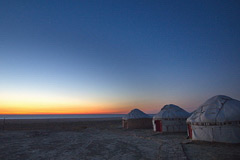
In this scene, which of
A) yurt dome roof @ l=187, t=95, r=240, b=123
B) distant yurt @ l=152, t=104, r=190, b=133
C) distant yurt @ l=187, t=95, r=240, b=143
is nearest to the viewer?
distant yurt @ l=187, t=95, r=240, b=143

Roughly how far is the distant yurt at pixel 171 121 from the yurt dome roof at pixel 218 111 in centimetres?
569

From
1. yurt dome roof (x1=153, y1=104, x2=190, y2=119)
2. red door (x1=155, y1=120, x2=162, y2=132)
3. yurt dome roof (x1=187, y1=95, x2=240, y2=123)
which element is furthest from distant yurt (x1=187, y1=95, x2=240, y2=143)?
red door (x1=155, y1=120, x2=162, y2=132)

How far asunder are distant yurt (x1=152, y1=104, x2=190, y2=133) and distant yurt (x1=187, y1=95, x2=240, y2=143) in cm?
568

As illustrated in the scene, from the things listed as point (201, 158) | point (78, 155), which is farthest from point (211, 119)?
point (78, 155)

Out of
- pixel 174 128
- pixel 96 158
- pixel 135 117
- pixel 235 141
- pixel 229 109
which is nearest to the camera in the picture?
pixel 96 158

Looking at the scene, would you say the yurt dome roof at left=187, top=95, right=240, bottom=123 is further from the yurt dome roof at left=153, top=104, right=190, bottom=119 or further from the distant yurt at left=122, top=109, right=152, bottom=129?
the distant yurt at left=122, top=109, right=152, bottom=129

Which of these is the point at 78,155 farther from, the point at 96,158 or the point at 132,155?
the point at 132,155

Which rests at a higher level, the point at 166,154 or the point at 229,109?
the point at 229,109

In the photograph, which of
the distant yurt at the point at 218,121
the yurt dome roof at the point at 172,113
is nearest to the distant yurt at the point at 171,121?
the yurt dome roof at the point at 172,113

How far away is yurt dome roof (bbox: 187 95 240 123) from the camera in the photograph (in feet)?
36.0

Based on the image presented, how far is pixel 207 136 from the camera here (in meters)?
11.5

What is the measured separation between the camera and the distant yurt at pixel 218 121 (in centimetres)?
1067

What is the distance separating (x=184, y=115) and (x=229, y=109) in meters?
7.73

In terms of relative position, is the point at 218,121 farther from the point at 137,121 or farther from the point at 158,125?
the point at 137,121
